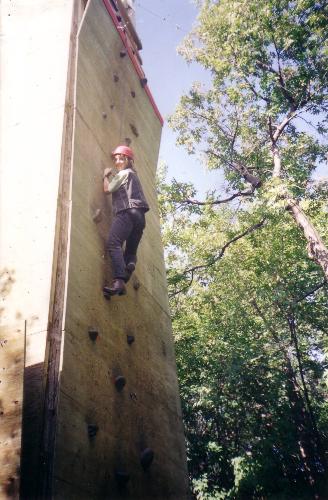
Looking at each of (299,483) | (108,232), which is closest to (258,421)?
(299,483)

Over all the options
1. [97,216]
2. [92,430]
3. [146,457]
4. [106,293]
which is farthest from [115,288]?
[146,457]

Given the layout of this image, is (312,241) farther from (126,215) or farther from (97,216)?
(97,216)

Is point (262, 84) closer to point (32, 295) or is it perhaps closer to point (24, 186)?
point (24, 186)

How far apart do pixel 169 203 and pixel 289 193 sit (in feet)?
16.4

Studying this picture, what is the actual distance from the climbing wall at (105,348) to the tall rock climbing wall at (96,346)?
11 mm

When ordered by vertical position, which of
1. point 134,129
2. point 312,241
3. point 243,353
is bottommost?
point 243,353

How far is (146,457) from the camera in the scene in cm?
289

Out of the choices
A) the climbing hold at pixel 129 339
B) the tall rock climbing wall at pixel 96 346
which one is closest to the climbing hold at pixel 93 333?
the tall rock climbing wall at pixel 96 346

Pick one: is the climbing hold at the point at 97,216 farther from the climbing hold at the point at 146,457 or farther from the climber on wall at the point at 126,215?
the climbing hold at the point at 146,457

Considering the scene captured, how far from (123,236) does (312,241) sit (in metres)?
6.23

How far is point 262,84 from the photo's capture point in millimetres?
9977

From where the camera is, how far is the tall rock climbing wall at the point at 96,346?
7.34ft

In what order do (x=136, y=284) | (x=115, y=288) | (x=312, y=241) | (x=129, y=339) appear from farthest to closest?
(x=312, y=241) → (x=136, y=284) → (x=129, y=339) → (x=115, y=288)

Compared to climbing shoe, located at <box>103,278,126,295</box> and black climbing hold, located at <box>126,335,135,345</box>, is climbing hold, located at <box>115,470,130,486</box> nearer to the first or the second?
black climbing hold, located at <box>126,335,135,345</box>
